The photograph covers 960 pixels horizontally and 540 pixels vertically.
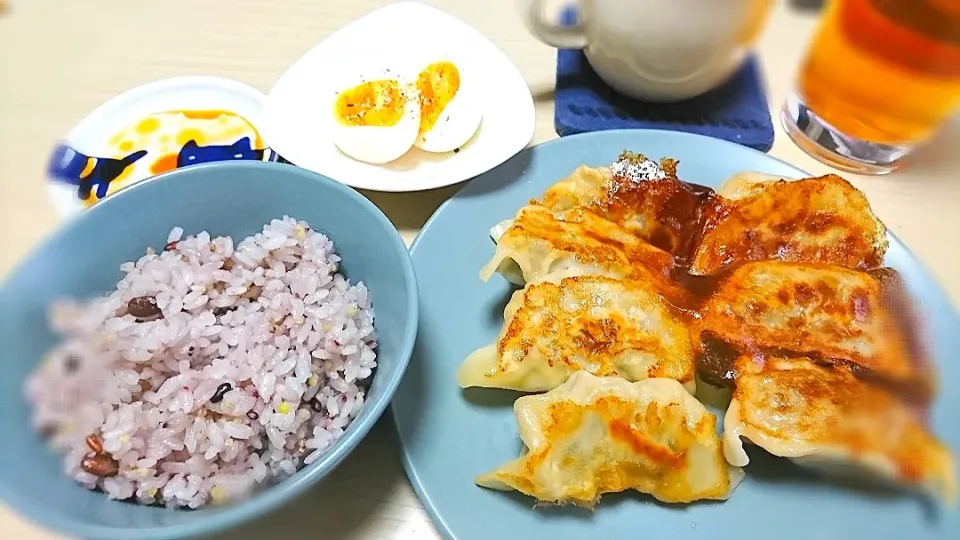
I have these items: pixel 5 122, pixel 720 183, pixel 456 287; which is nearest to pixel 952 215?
pixel 720 183

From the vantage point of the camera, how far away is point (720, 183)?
4.50ft

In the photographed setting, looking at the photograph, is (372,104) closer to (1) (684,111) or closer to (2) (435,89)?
(2) (435,89)

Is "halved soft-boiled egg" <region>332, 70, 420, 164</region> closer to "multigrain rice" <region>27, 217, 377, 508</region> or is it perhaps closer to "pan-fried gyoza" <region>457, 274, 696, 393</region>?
"multigrain rice" <region>27, 217, 377, 508</region>

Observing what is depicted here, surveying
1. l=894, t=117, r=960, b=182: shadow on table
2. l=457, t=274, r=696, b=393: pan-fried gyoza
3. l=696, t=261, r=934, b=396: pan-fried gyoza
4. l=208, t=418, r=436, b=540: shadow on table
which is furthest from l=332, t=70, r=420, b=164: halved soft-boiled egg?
l=894, t=117, r=960, b=182: shadow on table

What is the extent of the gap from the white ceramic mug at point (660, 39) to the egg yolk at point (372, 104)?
340mm

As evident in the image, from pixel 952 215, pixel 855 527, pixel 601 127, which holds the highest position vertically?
pixel 601 127

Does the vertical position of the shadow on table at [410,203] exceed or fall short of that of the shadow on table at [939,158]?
it falls short

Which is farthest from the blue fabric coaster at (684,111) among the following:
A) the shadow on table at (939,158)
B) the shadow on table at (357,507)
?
the shadow on table at (357,507)

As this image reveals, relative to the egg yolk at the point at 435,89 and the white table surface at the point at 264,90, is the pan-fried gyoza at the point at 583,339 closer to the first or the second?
the white table surface at the point at 264,90

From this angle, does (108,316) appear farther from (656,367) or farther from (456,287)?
(656,367)

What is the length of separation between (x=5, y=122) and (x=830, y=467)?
1.81m

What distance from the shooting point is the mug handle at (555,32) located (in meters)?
1.50

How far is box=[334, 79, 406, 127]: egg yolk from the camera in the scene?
1391 mm

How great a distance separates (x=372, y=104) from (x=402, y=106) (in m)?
0.06
